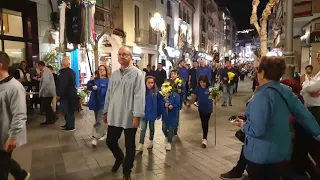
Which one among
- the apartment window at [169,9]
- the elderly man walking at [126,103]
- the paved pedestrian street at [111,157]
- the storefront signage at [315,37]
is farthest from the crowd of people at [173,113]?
the apartment window at [169,9]

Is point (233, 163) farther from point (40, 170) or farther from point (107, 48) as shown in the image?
point (107, 48)

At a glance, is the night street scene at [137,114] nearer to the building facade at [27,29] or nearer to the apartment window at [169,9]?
the building facade at [27,29]

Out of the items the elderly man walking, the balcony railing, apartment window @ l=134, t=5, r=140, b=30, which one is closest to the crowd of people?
the elderly man walking

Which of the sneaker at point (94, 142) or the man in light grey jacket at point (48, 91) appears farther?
the man in light grey jacket at point (48, 91)

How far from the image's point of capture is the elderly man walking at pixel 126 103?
4.36m

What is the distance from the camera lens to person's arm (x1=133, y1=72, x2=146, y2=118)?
14.1 feet

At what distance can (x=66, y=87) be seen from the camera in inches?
327

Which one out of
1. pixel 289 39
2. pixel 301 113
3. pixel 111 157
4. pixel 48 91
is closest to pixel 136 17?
pixel 48 91

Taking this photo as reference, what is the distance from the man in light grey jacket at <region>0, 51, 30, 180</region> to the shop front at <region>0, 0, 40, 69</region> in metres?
9.47

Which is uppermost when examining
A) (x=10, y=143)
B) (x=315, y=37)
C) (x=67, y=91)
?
(x=315, y=37)

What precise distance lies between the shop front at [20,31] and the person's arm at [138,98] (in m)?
9.27

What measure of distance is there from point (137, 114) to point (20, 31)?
10.6 metres

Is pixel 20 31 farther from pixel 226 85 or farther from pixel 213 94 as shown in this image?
pixel 213 94

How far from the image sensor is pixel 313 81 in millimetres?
4582
